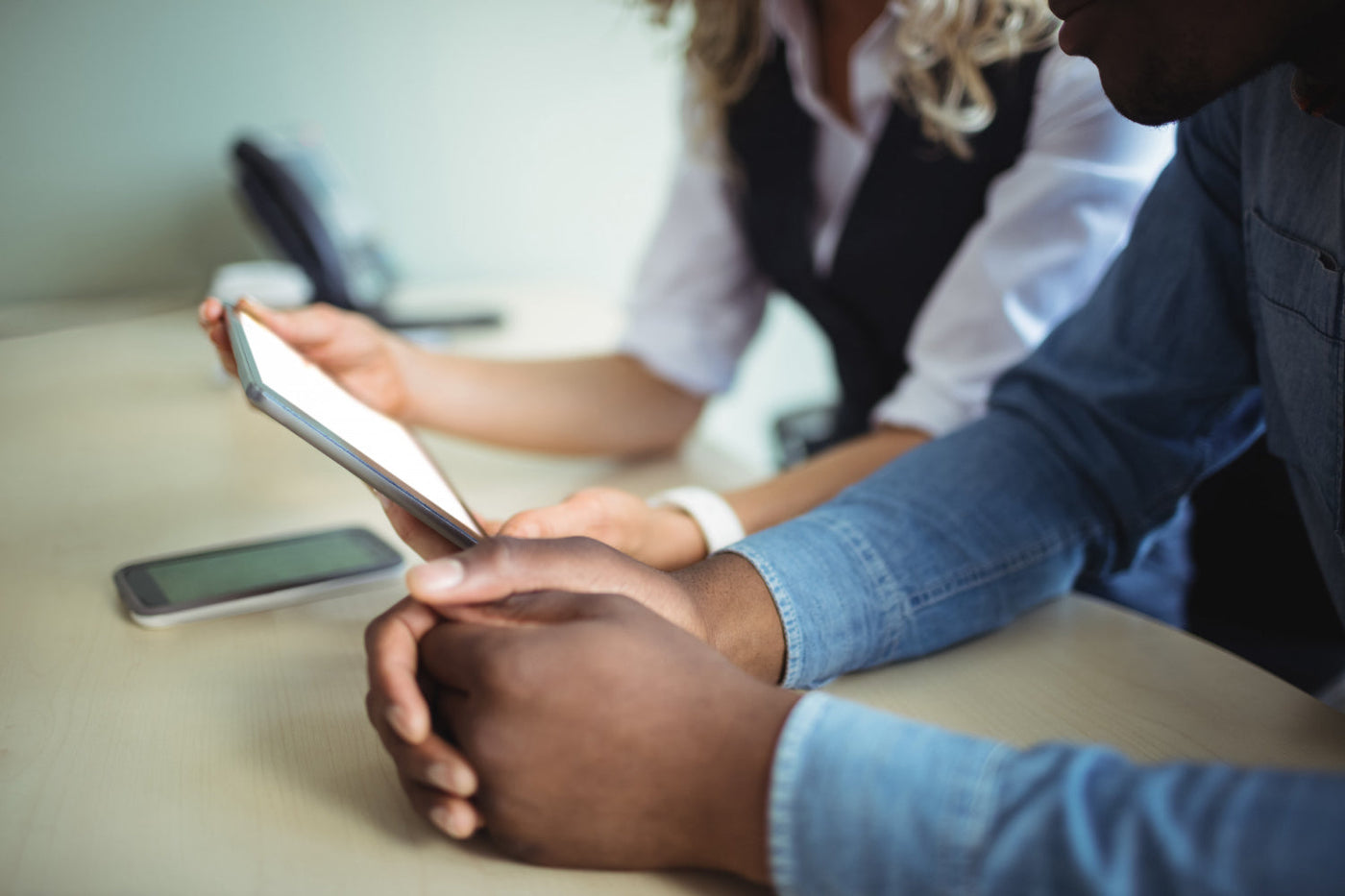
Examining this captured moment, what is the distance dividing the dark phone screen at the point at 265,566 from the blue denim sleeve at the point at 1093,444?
29cm

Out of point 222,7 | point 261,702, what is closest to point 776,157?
point 261,702

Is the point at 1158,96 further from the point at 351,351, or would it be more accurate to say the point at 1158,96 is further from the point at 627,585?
Result: the point at 351,351

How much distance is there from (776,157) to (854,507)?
0.53 m

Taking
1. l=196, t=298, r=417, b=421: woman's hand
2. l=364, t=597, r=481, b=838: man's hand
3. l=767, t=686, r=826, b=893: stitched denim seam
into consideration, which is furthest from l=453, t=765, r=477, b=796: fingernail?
l=196, t=298, r=417, b=421: woman's hand

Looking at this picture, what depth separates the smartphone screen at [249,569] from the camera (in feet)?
2.08

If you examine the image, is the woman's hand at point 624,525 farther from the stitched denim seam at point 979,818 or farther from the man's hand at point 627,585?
the stitched denim seam at point 979,818

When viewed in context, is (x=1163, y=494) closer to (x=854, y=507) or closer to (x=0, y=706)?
(x=854, y=507)

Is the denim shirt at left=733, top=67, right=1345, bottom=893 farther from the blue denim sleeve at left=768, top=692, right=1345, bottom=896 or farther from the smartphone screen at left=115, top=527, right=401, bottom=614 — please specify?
the smartphone screen at left=115, top=527, right=401, bottom=614

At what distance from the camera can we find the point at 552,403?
0.99 metres

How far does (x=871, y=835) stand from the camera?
0.37 m

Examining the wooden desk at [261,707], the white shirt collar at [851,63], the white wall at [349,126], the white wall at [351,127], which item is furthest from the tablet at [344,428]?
the white wall at [351,127]

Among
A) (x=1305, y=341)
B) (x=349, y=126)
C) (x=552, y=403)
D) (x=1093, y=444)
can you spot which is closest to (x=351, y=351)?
(x=552, y=403)

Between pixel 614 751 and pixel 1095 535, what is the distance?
0.41 m

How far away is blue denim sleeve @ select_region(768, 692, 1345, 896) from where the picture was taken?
32 cm
